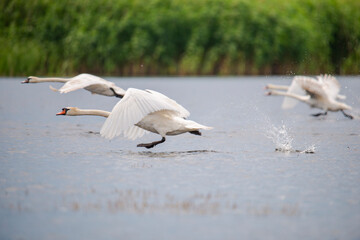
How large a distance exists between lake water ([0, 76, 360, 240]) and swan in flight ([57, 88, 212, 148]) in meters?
0.48

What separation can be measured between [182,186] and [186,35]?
45.4 meters

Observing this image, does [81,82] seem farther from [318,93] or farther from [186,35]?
[186,35]

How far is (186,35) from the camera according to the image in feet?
176

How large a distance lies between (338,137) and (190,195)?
270 inches

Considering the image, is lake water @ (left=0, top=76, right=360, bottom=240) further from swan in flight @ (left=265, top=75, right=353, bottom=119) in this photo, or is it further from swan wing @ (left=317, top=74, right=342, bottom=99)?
swan wing @ (left=317, top=74, right=342, bottom=99)

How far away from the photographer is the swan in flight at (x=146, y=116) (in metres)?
10.6

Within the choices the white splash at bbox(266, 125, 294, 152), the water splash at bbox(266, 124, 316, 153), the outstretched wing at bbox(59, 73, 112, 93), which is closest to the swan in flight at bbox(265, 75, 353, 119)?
Result: the white splash at bbox(266, 125, 294, 152)

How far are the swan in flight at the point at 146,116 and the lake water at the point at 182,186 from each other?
483 mm

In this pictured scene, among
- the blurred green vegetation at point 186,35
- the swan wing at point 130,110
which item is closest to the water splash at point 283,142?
the swan wing at point 130,110

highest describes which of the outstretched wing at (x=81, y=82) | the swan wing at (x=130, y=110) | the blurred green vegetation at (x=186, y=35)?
the swan wing at (x=130, y=110)

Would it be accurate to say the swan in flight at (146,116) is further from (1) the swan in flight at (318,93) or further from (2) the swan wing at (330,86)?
(2) the swan wing at (330,86)

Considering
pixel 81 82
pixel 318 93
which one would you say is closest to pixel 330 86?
pixel 318 93

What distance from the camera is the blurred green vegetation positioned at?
160 ft

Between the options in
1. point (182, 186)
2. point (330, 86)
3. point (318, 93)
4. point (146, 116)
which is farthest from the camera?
point (330, 86)
